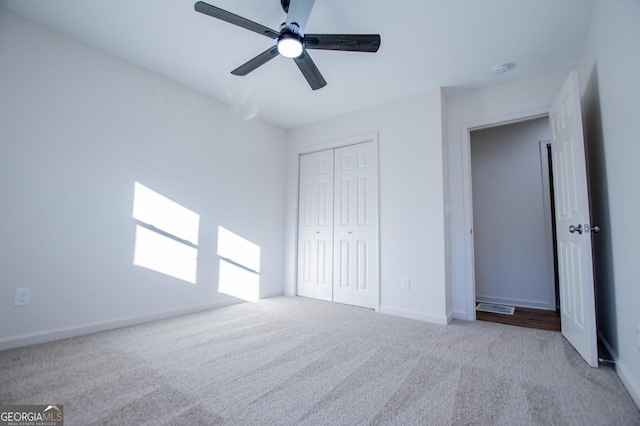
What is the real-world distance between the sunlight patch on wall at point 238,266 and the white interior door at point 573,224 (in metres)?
3.13

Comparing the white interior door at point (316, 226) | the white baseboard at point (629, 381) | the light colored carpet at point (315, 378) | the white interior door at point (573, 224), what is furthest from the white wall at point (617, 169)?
the white interior door at point (316, 226)

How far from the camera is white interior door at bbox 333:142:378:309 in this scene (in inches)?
130

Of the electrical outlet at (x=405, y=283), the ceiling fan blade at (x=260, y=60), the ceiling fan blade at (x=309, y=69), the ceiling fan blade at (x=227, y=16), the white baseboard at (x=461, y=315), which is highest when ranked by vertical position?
the ceiling fan blade at (x=227, y=16)

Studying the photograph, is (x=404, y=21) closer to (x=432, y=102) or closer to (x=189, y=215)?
(x=432, y=102)

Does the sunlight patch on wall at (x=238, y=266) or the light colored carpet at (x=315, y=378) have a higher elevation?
the sunlight patch on wall at (x=238, y=266)

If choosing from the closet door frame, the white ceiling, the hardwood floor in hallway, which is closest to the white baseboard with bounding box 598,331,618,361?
the hardwood floor in hallway

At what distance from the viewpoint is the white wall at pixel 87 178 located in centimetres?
201

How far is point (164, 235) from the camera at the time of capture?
2.77 metres

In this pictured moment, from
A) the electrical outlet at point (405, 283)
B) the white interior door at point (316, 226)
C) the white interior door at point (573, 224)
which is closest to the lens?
the white interior door at point (573, 224)

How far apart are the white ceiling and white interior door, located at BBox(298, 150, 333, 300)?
1071 millimetres

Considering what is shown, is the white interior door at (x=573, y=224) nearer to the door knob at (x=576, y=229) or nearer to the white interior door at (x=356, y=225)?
the door knob at (x=576, y=229)

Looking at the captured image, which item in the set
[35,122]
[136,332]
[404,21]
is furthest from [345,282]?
[35,122]

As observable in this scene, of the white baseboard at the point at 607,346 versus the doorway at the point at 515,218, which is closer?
the white baseboard at the point at 607,346

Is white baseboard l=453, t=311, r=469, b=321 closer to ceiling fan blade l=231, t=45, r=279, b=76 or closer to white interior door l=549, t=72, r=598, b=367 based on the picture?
white interior door l=549, t=72, r=598, b=367
